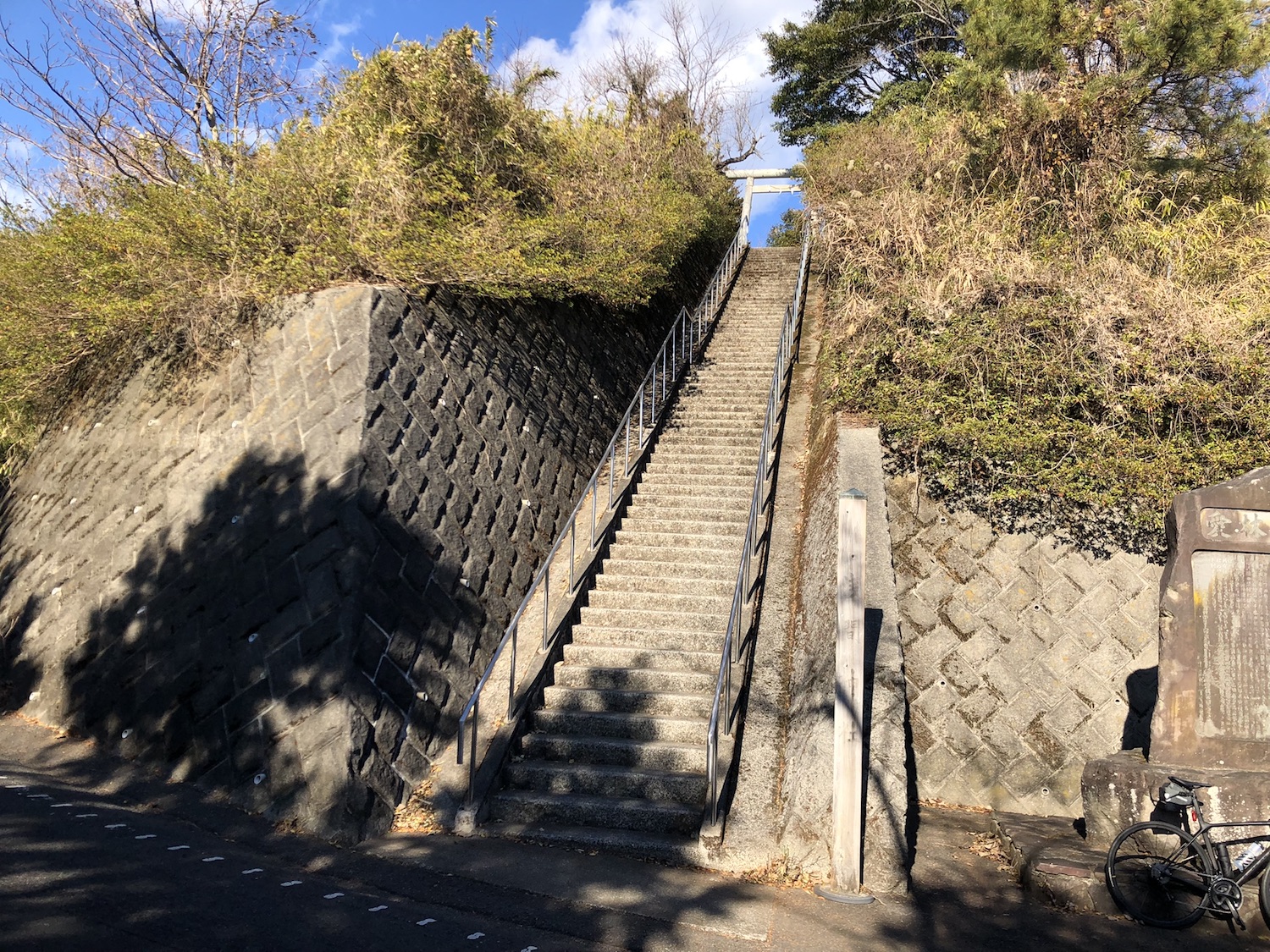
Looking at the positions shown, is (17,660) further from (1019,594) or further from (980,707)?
(1019,594)

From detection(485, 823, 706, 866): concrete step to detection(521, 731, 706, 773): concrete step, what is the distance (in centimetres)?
51

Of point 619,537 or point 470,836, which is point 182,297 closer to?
point 619,537

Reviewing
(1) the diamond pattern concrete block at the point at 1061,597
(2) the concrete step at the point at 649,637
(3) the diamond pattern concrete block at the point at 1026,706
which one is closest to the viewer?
(3) the diamond pattern concrete block at the point at 1026,706

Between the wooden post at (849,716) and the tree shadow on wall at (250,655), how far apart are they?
2876mm

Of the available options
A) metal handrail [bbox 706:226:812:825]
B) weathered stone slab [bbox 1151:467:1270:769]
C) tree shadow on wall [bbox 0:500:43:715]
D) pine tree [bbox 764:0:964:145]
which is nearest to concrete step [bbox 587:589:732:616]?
metal handrail [bbox 706:226:812:825]

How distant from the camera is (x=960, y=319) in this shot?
762 cm

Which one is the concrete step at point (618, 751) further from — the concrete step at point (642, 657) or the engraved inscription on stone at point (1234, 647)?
the engraved inscription on stone at point (1234, 647)

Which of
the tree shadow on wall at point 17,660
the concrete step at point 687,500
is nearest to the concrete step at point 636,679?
the concrete step at point 687,500

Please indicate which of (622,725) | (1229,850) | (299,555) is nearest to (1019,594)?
(1229,850)

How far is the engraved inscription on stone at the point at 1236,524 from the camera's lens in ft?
15.9

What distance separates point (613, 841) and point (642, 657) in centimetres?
161

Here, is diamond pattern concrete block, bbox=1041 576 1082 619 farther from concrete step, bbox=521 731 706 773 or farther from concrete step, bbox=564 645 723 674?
concrete step, bbox=521 731 706 773

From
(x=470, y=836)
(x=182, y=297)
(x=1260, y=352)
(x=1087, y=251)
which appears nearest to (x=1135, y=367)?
(x=1260, y=352)

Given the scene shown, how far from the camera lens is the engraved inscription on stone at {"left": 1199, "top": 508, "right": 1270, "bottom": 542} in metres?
4.86
